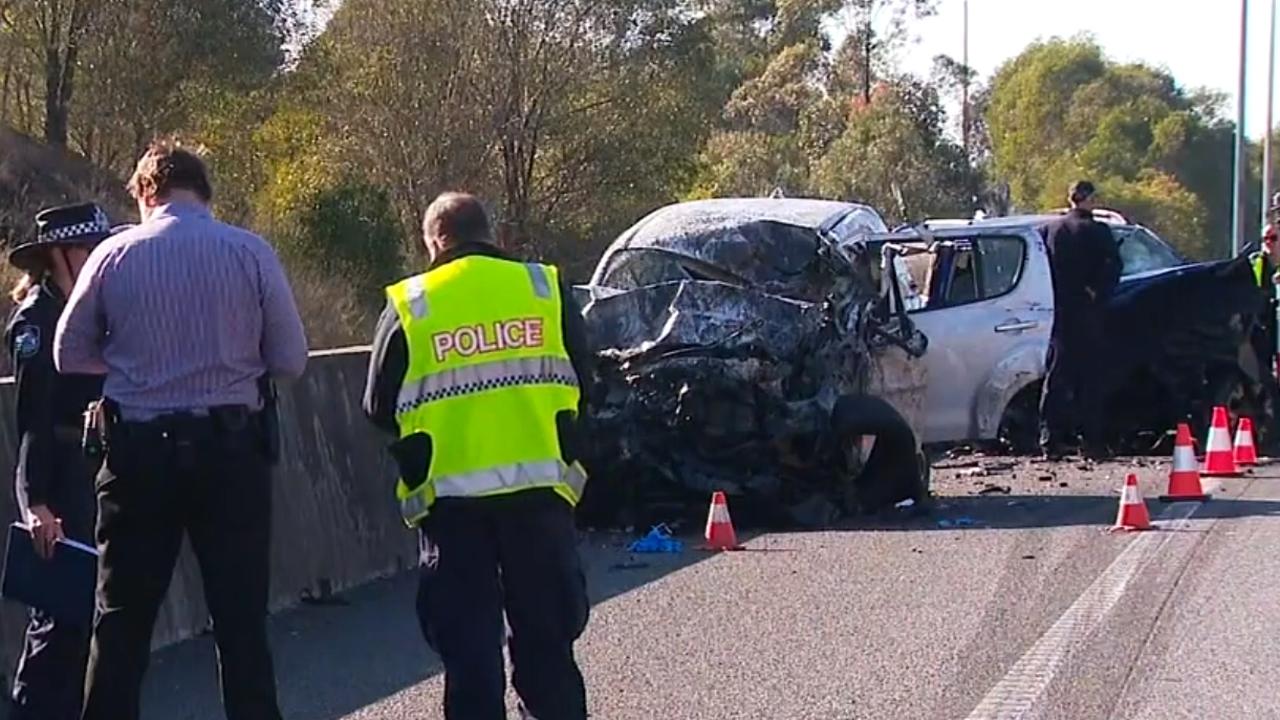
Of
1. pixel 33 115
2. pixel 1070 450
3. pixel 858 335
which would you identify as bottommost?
pixel 1070 450

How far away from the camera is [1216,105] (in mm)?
87500

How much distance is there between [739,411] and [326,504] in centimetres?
294

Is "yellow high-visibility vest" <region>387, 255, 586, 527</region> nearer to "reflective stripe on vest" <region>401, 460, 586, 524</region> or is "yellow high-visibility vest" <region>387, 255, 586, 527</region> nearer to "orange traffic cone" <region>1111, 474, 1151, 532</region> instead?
"reflective stripe on vest" <region>401, 460, 586, 524</region>

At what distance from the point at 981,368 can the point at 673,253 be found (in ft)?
8.84

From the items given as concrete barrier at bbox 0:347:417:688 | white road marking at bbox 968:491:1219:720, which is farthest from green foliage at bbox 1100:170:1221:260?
concrete barrier at bbox 0:347:417:688

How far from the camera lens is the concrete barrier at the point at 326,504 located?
8.99 m

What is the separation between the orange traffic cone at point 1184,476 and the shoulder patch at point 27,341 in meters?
7.95

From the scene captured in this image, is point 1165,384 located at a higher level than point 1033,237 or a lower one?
lower

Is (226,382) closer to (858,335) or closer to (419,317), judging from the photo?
(419,317)

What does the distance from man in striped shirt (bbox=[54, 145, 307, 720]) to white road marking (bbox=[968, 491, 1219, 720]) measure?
8.48 feet

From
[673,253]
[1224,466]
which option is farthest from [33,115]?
[1224,466]

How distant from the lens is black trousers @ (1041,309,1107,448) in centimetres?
1441

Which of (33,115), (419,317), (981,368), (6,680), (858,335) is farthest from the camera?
(33,115)

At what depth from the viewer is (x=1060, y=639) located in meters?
8.01
